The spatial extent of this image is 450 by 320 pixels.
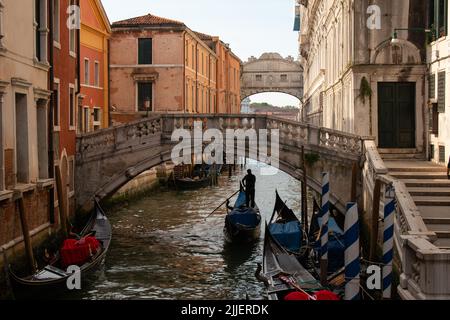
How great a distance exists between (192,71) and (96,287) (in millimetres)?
16845

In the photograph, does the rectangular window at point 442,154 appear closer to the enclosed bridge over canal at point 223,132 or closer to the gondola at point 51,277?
the enclosed bridge over canal at point 223,132

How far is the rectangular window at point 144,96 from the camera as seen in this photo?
959 inches

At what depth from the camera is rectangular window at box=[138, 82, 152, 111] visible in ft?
79.9

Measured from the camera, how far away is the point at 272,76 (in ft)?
156

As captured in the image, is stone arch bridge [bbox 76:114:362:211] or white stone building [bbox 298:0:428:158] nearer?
white stone building [bbox 298:0:428:158]

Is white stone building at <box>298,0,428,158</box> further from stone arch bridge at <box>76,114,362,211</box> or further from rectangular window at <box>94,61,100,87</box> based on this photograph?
rectangular window at <box>94,61,100,87</box>

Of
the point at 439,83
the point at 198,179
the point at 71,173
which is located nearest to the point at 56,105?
the point at 71,173

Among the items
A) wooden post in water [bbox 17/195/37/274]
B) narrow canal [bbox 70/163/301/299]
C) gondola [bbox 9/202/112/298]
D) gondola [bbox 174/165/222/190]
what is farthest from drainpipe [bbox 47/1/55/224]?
gondola [bbox 174/165/222/190]

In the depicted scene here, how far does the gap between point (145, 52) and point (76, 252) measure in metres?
14.9

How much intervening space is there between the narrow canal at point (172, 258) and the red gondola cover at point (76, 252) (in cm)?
40

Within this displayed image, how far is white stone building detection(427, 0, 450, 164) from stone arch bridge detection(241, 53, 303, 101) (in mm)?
34111

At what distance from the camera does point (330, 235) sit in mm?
11016

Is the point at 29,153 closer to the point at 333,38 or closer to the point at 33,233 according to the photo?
the point at 33,233
